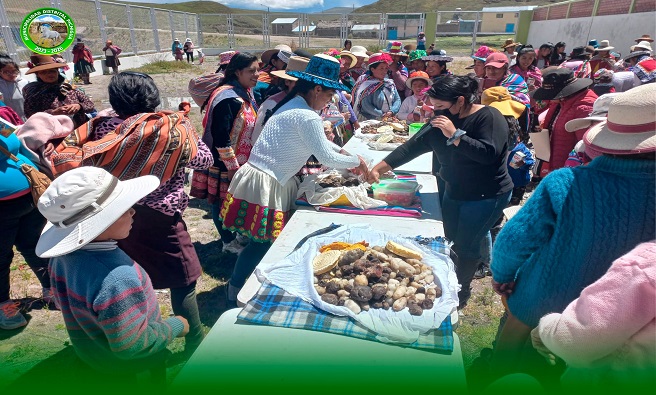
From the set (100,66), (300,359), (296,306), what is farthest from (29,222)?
(100,66)

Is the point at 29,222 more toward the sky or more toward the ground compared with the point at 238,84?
more toward the ground

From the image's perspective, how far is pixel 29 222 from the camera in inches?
101

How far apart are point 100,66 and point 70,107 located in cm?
1614

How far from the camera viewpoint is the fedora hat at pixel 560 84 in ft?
9.95

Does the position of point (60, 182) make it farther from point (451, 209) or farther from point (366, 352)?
point (451, 209)

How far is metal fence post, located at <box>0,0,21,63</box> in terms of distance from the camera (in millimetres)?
10543

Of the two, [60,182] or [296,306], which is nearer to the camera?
[60,182]

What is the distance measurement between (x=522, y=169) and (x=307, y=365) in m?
2.78

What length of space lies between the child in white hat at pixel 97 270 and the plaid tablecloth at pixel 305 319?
42 cm

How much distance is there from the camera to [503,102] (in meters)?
3.09

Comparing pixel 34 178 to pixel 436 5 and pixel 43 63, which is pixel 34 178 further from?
pixel 436 5

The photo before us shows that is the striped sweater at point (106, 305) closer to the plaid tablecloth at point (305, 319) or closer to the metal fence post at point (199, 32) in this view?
the plaid tablecloth at point (305, 319)

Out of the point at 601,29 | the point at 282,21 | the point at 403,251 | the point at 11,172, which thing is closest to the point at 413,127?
the point at 403,251

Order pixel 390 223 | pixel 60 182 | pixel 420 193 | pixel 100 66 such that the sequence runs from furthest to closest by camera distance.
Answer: pixel 100 66 → pixel 420 193 → pixel 390 223 → pixel 60 182
